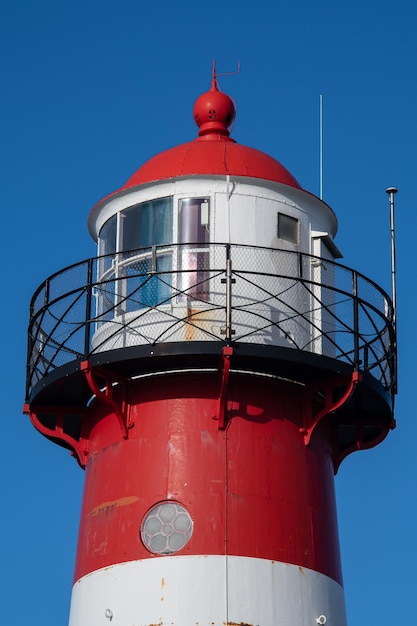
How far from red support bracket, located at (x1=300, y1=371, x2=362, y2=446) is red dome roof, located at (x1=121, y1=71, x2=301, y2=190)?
3.19 metres

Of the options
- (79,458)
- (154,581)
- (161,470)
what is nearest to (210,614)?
(154,581)

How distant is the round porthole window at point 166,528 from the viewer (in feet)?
67.4

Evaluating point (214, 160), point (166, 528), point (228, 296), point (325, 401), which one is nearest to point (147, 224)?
point (214, 160)

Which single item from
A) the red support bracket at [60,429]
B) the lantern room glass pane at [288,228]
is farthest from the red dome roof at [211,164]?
the red support bracket at [60,429]

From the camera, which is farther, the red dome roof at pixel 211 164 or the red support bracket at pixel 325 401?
the red dome roof at pixel 211 164

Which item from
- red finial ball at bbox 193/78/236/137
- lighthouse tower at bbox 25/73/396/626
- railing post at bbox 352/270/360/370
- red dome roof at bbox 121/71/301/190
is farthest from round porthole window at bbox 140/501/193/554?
red finial ball at bbox 193/78/236/137

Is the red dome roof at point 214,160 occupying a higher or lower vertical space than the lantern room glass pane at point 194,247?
higher

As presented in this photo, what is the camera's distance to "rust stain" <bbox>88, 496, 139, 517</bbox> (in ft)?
69.2

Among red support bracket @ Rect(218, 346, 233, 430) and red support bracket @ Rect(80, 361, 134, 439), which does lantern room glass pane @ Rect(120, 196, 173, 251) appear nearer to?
red support bracket @ Rect(80, 361, 134, 439)

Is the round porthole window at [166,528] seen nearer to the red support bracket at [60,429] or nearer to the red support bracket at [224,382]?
the red support bracket at [224,382]

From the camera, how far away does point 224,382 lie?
20.7 meters

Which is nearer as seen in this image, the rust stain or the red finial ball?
the rust stain

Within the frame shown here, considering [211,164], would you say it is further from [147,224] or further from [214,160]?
[147,224]

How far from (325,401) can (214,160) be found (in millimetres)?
3974
